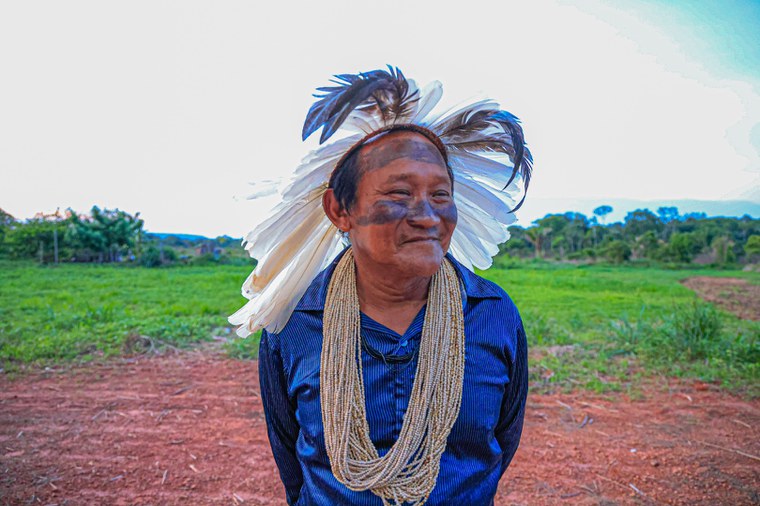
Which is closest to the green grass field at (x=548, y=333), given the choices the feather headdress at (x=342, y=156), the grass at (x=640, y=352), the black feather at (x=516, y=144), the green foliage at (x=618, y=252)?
the grass at (x=640, y=352)

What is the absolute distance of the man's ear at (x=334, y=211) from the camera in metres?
1.54

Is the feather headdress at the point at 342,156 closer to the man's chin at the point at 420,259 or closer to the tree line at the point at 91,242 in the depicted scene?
the man's chin at the point at 420,259

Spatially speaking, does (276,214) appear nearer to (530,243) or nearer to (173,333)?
(173,333)

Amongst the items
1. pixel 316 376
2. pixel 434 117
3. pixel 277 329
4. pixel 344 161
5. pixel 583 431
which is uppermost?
pixel 434 117

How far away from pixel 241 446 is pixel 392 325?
2668 mm

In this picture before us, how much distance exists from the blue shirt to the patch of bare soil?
31.7ft

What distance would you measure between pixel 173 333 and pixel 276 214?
6020mm

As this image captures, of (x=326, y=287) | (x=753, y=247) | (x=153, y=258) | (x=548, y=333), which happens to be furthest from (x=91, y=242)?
(x=753, y=247)

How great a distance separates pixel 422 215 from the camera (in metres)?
1.38

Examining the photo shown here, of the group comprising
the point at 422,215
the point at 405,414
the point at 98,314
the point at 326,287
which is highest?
the point at 422,215

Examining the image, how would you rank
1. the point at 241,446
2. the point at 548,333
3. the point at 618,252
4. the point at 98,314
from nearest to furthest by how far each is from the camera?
the point at 241,446 < the point at 548,333 < the point at 98,314 < the point at 618,252

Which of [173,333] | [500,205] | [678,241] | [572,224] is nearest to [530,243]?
[572,224]

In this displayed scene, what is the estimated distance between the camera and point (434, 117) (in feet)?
4.95

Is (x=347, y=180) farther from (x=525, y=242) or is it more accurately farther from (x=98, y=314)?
(x=525, y=242)
